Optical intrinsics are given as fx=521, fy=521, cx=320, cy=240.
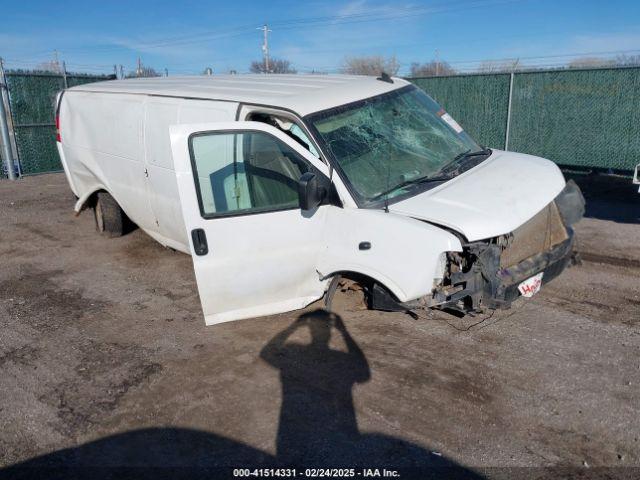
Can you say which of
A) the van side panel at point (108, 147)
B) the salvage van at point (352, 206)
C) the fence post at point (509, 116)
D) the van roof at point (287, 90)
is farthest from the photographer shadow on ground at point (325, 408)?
the fence post at point (509, 116)

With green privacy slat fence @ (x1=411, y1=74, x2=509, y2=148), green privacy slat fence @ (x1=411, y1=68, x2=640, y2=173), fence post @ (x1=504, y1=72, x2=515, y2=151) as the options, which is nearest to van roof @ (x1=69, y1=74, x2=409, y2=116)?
green privacy slat fence @ (x1=411, y1=68, x2=640, y2=173)

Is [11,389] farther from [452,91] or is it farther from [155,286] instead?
[452,91]

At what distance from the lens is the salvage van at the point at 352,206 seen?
12.4 feet

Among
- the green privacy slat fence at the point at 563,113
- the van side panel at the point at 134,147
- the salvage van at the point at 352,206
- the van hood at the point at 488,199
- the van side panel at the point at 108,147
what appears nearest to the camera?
the van hood at the point at 488,199

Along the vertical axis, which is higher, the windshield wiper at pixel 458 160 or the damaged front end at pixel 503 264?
the windshield wiper at pixel 458 160

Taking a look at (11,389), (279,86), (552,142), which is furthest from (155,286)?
(552,142)

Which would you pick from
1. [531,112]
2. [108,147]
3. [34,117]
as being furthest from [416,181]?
[34,117]

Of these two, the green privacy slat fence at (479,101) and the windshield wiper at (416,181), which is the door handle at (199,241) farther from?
the green privacy slat fence at (479,101)

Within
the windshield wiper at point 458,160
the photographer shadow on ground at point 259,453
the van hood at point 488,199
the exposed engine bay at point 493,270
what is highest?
the windshield wiper at point 458,160

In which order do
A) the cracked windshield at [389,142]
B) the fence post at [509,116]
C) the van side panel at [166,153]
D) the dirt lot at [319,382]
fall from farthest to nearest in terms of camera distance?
1. the fence post at [509,116]
2. the van side panel at [166,153]
3. the cracked windshield at [389,142]
4. the dirt lot at [319,382]

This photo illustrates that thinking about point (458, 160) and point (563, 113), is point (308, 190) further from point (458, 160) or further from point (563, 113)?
point (563, 113)

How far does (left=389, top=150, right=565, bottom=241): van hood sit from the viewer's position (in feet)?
12.0

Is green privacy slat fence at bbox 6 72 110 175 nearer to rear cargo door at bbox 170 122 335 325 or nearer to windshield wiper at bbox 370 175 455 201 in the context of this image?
rear cargo door at bbox 170 122 335 325

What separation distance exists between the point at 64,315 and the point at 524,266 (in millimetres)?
4264
